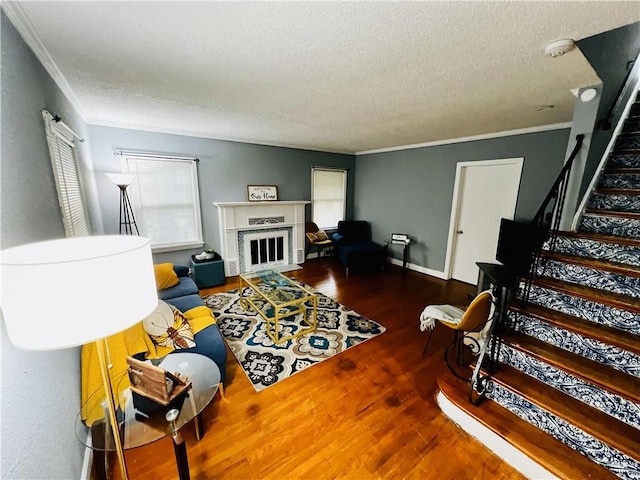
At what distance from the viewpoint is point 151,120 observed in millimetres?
3178

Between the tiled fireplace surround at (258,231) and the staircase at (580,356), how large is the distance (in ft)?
11.7

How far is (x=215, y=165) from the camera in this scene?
4.16 metres

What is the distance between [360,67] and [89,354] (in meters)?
2.54

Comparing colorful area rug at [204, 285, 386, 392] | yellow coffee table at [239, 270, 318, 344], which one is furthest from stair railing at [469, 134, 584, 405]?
yellow coffee table at [239, 270, 318, 344]

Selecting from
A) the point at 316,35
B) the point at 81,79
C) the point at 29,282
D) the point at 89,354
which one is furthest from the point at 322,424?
the point at 81,79

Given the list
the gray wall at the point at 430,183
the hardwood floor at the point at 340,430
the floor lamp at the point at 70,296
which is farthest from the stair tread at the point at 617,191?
the floor lamp at the point at 70,296

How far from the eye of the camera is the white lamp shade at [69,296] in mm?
625

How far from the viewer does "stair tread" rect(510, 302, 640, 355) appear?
151 cm

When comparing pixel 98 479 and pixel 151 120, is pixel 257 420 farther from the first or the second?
pixel 151 120

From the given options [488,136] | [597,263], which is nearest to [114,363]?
[597,263]

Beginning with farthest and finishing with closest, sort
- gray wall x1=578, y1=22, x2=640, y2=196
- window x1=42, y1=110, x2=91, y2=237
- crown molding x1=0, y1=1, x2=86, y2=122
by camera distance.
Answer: gray wall x1=578, y1=22, x2=640, y2=196 < window x1=42, y1=110, x2=91, y2=237 < crown molding x1=0, y1=1, x2=86, y2=122

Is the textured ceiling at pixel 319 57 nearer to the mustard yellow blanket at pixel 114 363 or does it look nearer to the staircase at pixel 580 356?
the staircase at pixel 580 356

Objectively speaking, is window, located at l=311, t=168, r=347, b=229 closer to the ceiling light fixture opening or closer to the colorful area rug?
the colorful area rug

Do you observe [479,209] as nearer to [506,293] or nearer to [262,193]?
[506,293]
